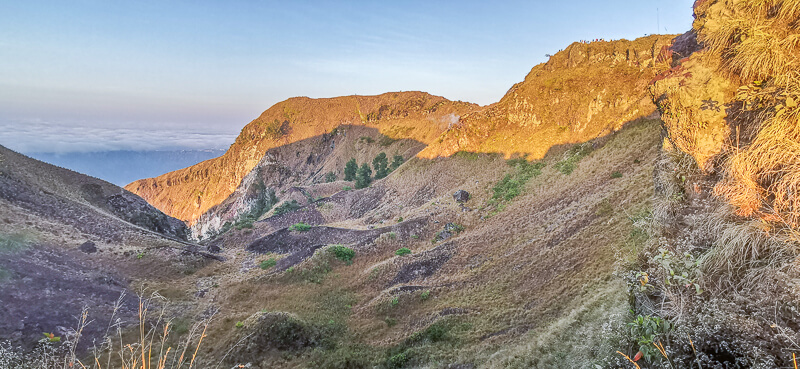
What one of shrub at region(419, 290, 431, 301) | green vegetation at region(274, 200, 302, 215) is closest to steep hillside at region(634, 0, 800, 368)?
shrub at region(419, 290, 431, 301)

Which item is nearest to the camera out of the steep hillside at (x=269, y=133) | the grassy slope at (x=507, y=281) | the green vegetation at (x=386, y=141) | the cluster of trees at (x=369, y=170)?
the grassy slope at (x=507, y=281)

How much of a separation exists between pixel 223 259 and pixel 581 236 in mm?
20373

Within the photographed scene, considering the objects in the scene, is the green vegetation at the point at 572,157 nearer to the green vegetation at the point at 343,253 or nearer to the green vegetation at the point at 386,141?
the green vegetation at the point at 343,253

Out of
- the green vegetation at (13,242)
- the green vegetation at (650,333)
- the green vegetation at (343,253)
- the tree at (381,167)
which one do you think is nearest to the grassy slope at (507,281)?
the green vegetation at (343,253)

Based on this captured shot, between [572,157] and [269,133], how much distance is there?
96222mm

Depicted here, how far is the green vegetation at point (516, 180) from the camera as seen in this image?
23075 millimetres

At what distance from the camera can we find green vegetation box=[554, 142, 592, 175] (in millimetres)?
21773

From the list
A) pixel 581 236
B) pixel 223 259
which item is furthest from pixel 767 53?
pixel 223 259

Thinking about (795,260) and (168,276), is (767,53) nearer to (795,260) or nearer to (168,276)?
(795,260)

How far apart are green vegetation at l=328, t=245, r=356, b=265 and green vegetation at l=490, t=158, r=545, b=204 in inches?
377

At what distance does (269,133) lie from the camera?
346 ft

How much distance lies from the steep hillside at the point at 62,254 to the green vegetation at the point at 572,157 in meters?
21.6

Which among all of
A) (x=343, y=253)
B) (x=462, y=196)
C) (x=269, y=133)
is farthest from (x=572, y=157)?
(x=269, y=133)

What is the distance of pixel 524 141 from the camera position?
29422 millimetres
